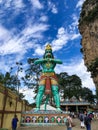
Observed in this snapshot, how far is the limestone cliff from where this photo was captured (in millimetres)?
36781

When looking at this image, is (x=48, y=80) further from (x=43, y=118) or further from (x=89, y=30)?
(x=89, y=30)

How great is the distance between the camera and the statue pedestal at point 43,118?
14.8m

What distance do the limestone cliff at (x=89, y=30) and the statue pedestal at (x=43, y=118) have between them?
21344 millimetres

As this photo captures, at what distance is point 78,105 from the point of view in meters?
38.2

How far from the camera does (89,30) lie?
38.9 metres

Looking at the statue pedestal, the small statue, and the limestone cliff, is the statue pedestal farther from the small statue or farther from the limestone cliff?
the limestone cliff

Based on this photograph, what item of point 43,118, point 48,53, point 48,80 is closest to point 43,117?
point 43,118

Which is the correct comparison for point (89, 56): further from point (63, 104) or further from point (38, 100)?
point (38, 100)

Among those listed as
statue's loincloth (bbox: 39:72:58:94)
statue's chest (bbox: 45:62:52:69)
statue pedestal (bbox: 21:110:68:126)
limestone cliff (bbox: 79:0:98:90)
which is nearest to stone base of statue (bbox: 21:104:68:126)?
statue pedestal (bbox: 21:110:68:126)

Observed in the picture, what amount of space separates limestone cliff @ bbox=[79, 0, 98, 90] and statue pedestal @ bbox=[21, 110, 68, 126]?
21.3 m

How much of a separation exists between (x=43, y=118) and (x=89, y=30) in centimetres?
2818

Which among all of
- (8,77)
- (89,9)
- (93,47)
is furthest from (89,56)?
(8,77)

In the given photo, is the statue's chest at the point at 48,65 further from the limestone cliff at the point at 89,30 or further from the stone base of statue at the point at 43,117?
the limestone cliff at the point at 89,30

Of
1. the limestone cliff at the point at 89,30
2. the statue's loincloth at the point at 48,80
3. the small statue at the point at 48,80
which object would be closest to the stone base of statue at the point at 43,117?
the small statue at the point at 48,80
